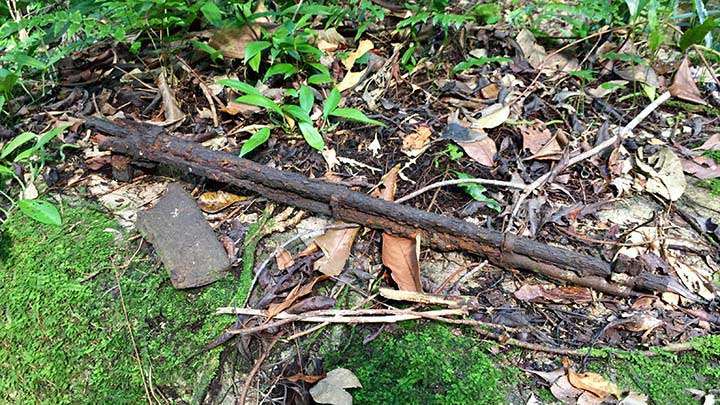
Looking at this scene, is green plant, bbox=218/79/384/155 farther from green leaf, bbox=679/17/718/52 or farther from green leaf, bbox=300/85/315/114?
green leaf, bbox=679/17/718/52

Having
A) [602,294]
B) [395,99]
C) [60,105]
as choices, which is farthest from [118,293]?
[602,294]

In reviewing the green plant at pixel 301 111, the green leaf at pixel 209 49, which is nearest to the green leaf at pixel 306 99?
the green plant at pixel 301 111

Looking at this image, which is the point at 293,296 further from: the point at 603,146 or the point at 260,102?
the point at 603,146

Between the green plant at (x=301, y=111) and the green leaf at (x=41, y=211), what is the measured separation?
0.88 metres

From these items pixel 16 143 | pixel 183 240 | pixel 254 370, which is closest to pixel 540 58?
pixel 183 240

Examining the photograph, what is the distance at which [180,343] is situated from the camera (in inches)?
79.3

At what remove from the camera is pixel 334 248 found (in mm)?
2201

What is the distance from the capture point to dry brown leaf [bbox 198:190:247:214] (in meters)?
2.45

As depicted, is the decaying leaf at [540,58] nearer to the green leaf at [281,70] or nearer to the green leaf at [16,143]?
the green leaf at [281,70]

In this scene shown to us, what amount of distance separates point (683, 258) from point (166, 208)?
217 cm

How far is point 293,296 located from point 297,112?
1.00 meters

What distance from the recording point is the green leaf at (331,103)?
271 centimetres

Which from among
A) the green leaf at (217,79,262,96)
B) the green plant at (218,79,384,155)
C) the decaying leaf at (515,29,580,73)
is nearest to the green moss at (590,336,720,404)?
the green plant at (218,79,384,155)

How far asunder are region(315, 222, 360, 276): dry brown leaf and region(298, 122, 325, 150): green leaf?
480mm
